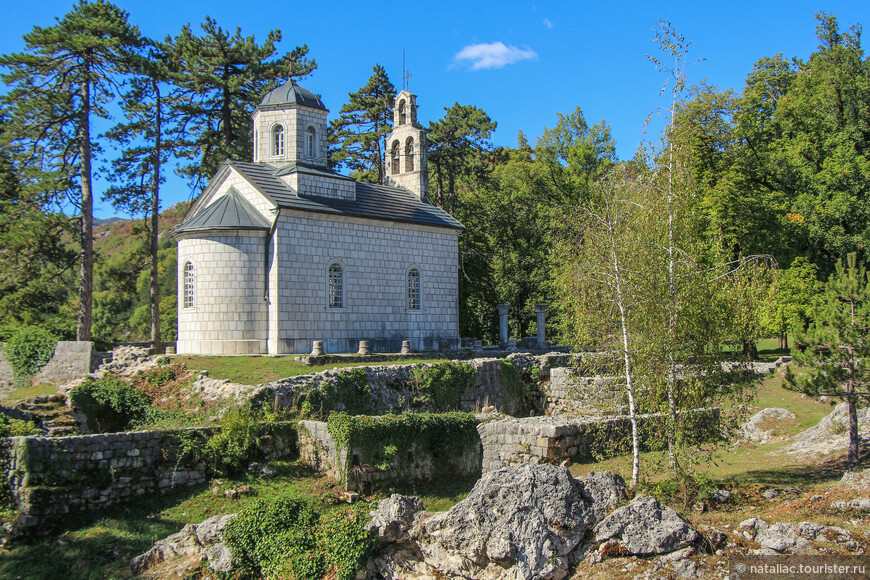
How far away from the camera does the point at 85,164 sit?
28.9 meters

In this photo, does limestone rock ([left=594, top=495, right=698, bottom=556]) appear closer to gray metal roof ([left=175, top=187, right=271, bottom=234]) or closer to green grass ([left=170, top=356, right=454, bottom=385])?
green grass ([left=170, top=356, right=454, bottom=385])

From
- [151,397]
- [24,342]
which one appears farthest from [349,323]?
[24,342]

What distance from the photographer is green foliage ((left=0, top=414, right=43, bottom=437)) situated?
13734mm

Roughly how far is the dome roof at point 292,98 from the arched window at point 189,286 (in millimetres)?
7790

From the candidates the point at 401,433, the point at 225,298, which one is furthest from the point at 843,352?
the point at 225,298

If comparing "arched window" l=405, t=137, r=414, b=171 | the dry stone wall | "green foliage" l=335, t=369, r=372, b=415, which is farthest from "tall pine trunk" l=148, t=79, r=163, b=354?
the dry stone wall

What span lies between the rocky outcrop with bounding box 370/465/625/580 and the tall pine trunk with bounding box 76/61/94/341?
22.9 meters

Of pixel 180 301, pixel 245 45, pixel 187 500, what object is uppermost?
pixel 245 45

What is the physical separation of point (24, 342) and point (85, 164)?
26.3ft

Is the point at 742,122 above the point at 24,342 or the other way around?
above

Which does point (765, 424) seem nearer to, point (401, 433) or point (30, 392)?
point (401, 433)

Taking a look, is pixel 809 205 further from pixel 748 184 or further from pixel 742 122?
pixel 742 122

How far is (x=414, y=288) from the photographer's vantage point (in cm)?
2884

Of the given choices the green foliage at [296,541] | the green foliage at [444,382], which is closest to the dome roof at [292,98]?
the green foliage at [444,382]
